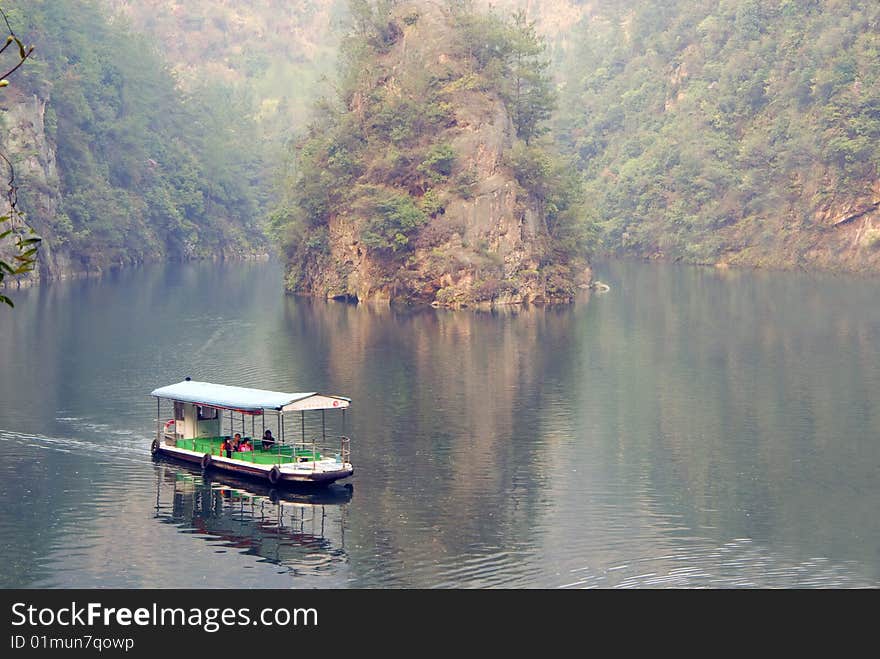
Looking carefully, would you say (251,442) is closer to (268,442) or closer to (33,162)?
(268,442)

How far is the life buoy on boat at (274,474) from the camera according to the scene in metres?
58.6

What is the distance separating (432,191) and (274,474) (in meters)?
78.3

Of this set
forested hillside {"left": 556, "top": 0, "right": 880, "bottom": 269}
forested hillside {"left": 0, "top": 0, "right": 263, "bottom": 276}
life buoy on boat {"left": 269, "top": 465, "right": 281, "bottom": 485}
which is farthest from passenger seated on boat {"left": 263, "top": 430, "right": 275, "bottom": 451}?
forested hillside {"left": 556, "top": 0, "right": 880, "bottom": 269}

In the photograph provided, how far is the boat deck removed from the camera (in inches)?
2370

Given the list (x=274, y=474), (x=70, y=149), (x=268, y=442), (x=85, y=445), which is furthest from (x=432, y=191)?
(x=274, y=474)

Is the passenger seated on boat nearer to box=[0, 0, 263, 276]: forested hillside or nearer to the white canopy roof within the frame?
the white canopy roof

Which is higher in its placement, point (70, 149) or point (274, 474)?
point (70, 149)

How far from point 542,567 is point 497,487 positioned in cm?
1133

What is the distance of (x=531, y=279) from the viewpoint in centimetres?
13525

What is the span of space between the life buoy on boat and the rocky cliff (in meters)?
73.3

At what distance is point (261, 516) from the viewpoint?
5550cm

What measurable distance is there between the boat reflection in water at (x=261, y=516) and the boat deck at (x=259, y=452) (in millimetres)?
1106
